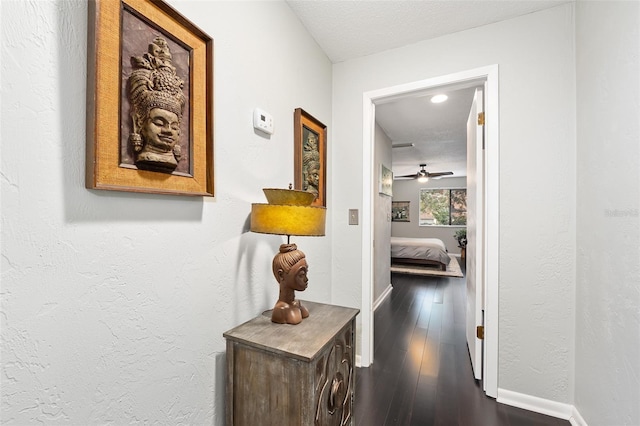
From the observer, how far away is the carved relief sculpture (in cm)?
87

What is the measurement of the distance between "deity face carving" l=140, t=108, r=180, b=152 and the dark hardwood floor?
69.3 inches

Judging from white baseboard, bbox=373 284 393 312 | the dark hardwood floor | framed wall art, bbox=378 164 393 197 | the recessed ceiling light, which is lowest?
the dark hardwood floor

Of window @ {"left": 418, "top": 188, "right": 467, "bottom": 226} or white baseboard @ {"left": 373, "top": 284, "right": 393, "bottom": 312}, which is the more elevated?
window @ {"left": 418, "top": 188, "right": 467, "bottom": 226}

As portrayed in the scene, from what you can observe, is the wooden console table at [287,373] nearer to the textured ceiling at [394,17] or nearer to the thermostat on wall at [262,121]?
the thermostat on wall at [262,121]

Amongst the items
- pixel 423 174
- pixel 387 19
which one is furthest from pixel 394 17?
pixel 423 174

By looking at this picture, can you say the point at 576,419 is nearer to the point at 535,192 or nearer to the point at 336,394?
the point at 535,192

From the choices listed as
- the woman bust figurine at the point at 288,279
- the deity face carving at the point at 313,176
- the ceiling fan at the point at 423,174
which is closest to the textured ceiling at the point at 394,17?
the deity face carving at the point at 313,176

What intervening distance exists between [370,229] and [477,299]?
2.95 feet

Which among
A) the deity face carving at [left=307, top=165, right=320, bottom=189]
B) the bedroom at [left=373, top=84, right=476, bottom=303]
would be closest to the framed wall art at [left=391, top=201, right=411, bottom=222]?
the bedroom at [left=373, top=84, right=476, bottom=303]

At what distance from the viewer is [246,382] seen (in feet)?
3.66

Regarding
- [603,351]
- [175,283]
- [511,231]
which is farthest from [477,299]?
[175,283]

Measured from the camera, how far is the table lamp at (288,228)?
116 centimetres

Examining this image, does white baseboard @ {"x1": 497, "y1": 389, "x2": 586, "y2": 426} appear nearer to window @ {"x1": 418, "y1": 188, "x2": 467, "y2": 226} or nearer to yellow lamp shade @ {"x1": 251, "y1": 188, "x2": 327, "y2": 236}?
yellow lamp shade @ {"x1": 251, "y1": 188, "x2": 327, "y2": 236}

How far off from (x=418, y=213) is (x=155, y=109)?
8.74 m
